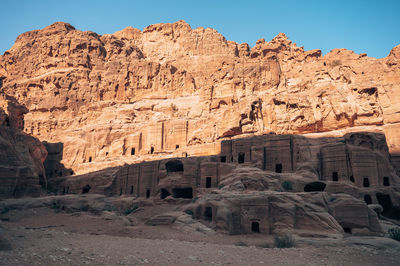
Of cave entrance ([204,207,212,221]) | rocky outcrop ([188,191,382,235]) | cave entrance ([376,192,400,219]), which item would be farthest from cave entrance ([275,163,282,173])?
cave entrance ([204,207,212,221])

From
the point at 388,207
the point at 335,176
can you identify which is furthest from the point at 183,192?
the point at 388,207

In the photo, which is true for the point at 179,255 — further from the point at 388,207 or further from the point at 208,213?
the point at 388,207

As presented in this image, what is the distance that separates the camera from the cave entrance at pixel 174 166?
3783 cm

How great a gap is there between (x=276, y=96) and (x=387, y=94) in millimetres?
16038

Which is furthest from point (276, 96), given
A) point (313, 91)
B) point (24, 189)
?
point (24, 189)

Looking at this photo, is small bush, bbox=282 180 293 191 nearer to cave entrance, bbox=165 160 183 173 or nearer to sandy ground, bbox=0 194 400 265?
sandy ground, bbox=0 194 400 265

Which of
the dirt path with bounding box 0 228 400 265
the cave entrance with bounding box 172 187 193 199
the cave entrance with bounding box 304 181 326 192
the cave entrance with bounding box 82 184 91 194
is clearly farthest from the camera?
the cave entrance with bounding box 82 184 91 194

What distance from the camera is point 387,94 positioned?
4669 centimetres

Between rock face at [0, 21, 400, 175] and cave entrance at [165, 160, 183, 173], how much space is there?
555 cm

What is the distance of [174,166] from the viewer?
39000 mm

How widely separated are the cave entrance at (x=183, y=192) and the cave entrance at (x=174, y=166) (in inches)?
121

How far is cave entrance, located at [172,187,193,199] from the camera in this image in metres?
35.8

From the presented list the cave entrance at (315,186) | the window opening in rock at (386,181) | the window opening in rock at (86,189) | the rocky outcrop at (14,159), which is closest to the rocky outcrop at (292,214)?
the cave entrance at (315,186)

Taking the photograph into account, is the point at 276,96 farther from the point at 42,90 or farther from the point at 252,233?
the point at 42,90
